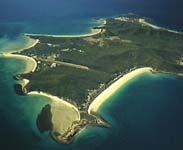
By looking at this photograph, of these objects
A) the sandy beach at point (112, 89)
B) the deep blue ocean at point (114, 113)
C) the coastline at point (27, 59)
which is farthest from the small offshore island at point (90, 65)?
the deep blue ocean at point (114, 113)

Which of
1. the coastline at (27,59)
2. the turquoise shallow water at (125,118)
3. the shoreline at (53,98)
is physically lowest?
the turquoise shallow water at (125,118)

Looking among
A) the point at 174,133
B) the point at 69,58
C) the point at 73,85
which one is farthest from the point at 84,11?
the point at 174,133

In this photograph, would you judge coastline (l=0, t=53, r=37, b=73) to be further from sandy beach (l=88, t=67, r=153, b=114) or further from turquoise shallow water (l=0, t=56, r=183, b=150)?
sandy beach (l=88, t=67, r=153, b=114)

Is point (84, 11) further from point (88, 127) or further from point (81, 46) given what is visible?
point (88, 127)

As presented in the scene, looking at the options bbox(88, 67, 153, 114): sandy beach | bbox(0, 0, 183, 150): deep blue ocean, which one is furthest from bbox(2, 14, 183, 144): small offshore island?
bbox(0, 0, 183, 150): deep blue ocean

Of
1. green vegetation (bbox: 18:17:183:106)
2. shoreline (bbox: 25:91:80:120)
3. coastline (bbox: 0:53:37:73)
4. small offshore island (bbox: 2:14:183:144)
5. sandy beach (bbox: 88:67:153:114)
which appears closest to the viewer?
small offshore island (bbox: 2:14:183:144)

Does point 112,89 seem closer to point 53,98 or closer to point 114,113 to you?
point 114,113

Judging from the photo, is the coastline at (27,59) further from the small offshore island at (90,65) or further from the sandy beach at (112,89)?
the sandy beach at (112,89)
